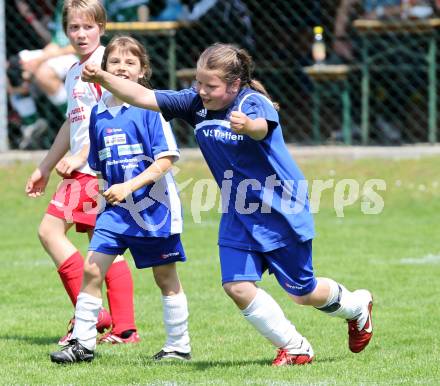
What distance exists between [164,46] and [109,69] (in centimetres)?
669

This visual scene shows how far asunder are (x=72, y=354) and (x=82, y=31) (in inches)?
66.7

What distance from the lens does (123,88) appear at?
5.27 m

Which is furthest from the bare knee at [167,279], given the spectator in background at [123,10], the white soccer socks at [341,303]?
the spectator in background at [123,10]

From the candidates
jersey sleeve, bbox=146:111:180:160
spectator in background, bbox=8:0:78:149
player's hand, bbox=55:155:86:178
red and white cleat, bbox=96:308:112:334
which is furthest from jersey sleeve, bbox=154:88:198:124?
spectator in background, bbox=8:0:78:149

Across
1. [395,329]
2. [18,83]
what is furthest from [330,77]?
[395,329]

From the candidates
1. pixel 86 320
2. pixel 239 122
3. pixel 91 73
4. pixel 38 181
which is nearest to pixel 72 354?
pixel 86 320

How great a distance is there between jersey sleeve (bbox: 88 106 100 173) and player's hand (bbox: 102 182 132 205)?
48 cm

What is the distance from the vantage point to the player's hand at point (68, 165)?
6.10m

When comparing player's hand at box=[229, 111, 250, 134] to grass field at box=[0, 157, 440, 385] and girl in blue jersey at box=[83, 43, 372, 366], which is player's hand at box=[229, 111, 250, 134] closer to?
girl in blue jersey at box=[83, 43, 372, 366]

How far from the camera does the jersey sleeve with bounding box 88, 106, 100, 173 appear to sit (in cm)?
579

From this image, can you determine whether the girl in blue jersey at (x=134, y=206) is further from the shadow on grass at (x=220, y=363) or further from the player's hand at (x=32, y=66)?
the player's hand at (x=32, y=66)

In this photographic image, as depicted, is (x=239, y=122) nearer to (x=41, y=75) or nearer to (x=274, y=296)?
(x=274, y=296)

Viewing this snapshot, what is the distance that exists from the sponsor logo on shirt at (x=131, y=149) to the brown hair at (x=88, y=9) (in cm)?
84

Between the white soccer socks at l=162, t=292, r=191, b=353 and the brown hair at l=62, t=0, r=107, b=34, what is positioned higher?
the brown hair at l=62, t=0, r=107, b=34
